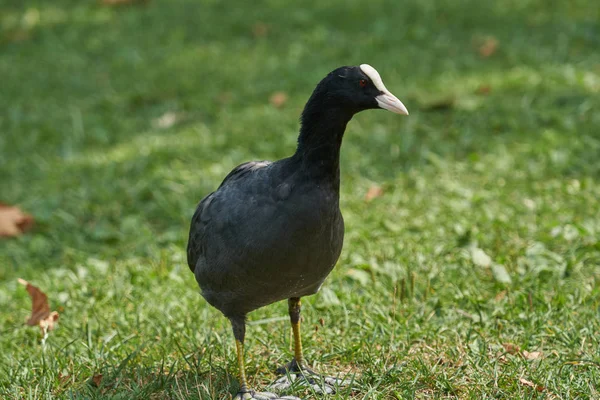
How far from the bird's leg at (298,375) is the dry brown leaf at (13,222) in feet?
9.45

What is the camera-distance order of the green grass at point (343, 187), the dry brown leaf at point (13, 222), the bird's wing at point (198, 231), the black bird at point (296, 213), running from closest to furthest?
the black bird at point (296, 213) < the bird's wing at point (198, 231) < the green grass at point (343, 187) < the dry brown leaf at point (13, 222)

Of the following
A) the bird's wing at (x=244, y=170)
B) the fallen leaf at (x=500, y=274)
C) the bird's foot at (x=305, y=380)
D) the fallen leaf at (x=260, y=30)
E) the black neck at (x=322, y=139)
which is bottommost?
the fallen leaf at (x=500, y=274)

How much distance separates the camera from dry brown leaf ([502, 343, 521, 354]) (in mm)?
3508

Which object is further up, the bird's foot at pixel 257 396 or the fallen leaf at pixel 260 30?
the fallen leaf at pixel 260 30

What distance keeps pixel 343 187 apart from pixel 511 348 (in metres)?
2.54

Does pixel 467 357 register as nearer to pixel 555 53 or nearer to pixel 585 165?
pixel 585 165

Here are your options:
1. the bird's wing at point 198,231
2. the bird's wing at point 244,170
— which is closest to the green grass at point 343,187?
the bird's wing at point 198,231

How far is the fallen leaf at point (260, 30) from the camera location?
30.7 ft

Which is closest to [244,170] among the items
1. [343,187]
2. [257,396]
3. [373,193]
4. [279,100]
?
[257,396]

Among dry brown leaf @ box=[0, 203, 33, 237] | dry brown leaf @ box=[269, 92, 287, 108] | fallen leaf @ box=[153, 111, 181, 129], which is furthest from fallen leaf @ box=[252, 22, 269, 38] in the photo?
dry brown leaf @ box=[0, 203, 33, 237]

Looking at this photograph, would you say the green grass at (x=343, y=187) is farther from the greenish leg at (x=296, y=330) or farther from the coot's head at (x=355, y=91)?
the coot's head at (x=355, y=91)

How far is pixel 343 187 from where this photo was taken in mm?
5879

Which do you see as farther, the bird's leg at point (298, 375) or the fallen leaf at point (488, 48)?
the fallen leaf at point (488, 48)

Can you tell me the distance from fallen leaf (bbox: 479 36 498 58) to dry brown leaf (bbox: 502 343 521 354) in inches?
202
